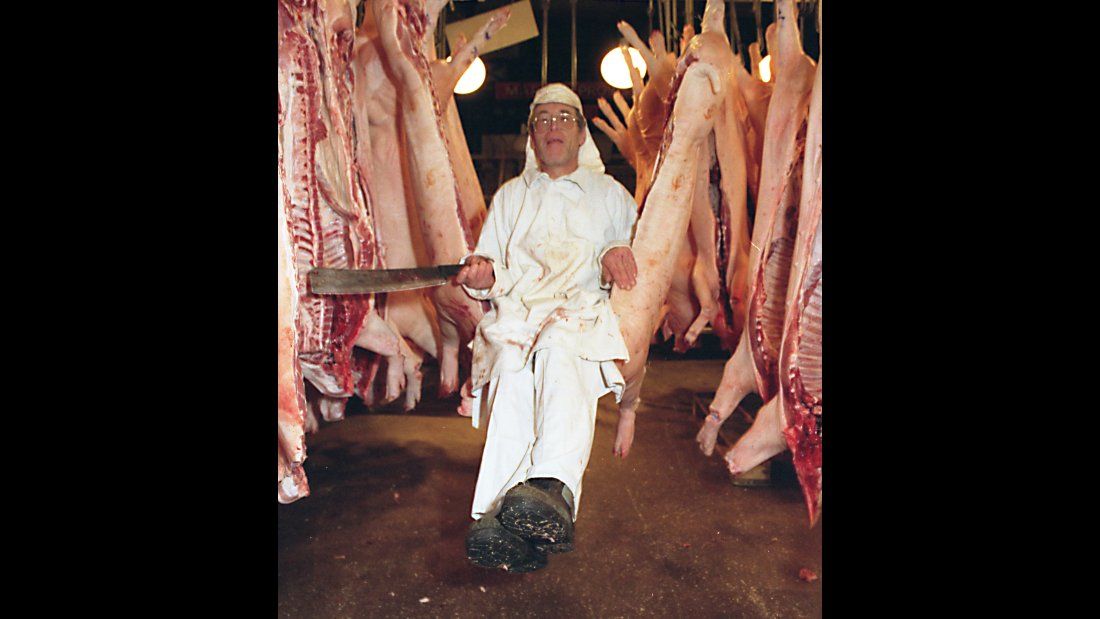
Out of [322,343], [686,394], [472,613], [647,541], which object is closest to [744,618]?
[647,541]

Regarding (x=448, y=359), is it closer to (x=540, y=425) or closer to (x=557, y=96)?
(x=540, y=425)

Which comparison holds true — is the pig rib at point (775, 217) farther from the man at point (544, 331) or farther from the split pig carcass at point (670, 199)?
the man at point (544, 331)

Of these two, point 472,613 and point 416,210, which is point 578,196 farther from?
point 472,613

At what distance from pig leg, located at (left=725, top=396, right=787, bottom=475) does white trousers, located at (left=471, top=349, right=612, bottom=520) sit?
0.68 meters

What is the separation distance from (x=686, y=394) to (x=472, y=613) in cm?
333

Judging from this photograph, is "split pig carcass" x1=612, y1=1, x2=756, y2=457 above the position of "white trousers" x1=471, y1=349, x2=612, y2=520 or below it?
above

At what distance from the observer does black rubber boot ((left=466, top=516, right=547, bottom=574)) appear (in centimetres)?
212

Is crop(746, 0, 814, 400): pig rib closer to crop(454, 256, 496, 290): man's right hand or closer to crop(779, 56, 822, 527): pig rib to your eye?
crop(779, 56, 822, 527): pig rib

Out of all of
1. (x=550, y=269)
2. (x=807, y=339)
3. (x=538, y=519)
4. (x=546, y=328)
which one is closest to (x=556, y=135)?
(x=550, y=269)

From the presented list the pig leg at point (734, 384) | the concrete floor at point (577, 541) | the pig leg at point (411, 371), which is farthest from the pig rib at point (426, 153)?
the pig leg at point (734, 384)

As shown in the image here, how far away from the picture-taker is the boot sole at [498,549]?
6.96ft

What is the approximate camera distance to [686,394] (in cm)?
546

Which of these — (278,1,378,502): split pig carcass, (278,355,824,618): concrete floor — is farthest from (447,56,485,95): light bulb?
(278,355,824,618): concrete floor

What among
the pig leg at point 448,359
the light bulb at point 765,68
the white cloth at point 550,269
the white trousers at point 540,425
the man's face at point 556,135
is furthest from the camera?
the light bulb at point 765,68
